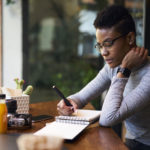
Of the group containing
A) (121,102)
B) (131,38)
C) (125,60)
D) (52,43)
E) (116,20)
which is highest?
(116,20)

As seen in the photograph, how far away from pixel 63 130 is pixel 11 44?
2454mm

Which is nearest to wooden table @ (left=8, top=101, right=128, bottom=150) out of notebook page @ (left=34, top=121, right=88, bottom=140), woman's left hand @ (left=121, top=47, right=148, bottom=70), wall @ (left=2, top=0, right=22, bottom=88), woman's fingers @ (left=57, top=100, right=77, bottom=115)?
notebook page @ (left=34, top=121, right=88, bottom=140)

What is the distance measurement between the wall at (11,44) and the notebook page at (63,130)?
2.24 m

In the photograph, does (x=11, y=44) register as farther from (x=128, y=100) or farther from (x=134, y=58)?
(x=128, y=100)

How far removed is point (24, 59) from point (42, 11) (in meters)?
0.70

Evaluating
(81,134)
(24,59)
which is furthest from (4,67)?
(81,134)

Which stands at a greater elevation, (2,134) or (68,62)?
(2,134)

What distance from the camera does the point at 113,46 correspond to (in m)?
1.57

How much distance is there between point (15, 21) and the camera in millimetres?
3426

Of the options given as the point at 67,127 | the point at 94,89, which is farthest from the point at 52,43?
the point at 67,127

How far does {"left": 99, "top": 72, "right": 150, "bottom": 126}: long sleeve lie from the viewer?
138 centimetres

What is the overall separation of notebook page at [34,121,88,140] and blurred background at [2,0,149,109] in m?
2.22

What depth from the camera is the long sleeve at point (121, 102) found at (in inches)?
54.2

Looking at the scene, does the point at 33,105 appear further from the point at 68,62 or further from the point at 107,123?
the point at 68,62
